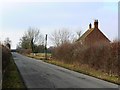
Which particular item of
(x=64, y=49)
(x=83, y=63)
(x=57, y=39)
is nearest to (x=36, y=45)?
(x=57, y=39)

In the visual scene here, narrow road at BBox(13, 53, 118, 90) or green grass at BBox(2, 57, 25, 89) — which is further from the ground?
green grass at BBox(2, 57, 25, 89)

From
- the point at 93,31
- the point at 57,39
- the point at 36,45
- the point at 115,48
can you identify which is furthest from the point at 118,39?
the point at 36,45

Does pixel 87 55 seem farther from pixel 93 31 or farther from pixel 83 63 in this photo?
pixel 93 31

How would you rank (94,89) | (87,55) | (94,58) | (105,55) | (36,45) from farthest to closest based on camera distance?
(36,45) < (87,55) < (94,58) < (105,55) < (94,89)

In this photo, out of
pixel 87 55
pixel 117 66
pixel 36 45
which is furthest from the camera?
pixel 36 45

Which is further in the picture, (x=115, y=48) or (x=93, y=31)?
(x=93, y=31)

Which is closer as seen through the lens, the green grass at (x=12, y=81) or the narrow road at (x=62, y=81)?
the green grass at (x=12, y=81)

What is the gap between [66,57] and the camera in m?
44.8

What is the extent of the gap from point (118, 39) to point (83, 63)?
1078 cm

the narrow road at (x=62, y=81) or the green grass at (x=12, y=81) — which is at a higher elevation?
the green grass at (x=12, y=81)

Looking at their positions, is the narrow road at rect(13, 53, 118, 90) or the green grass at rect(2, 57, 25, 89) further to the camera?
the narrow road at rect(13, 53, 118, 90)

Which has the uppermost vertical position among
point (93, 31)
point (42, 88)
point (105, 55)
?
point (93, 31)

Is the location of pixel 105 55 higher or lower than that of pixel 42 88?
higher

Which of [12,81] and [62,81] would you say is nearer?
[12,81]
